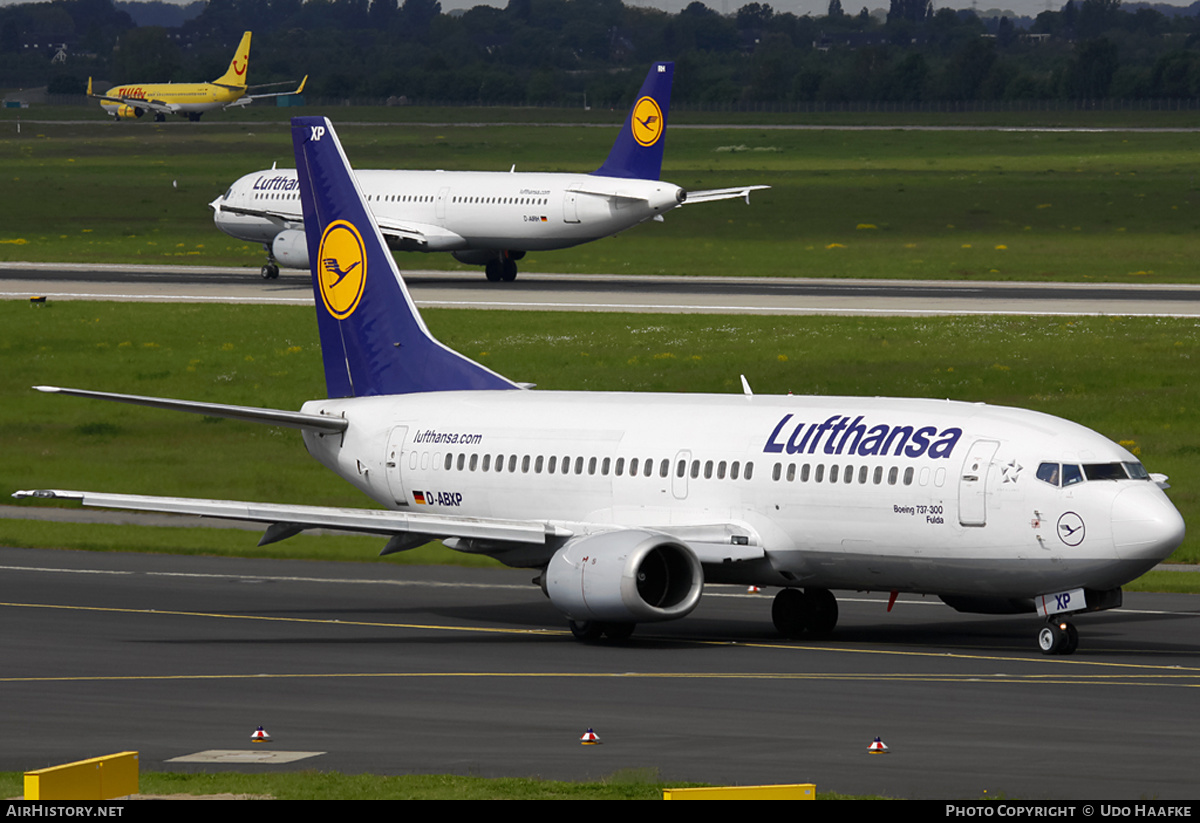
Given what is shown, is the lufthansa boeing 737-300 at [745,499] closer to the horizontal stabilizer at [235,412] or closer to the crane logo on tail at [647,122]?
the horizontal stabilizer at [235,412]

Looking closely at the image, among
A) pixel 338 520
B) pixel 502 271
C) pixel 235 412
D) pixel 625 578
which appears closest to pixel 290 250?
pixel 502 271

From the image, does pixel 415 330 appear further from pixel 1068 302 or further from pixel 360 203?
pixel 1068 302

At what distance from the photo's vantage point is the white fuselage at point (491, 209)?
104 m

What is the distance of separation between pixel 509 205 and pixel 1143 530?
246ft

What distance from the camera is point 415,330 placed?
139ft

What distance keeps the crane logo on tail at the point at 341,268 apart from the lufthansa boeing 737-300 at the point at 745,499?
252 centimetres

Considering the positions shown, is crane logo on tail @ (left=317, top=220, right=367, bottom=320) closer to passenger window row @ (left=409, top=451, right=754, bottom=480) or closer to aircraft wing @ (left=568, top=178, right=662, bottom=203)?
passenger window row @ (left=409, top=451, right=754, bottom=480)

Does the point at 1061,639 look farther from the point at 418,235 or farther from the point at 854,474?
the point at 418,235

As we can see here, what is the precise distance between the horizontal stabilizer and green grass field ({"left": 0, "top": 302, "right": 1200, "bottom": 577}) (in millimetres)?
10641

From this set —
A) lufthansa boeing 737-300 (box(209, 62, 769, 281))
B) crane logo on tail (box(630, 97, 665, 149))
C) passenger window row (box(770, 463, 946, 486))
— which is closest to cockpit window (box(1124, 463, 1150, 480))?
passenger window row (box(770, 463, 946, 486))

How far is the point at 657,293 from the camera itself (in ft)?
314

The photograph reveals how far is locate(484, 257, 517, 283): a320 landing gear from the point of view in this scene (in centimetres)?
10531

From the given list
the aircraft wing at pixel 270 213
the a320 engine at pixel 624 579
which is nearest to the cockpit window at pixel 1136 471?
the a320 engine at pixel 624 579
